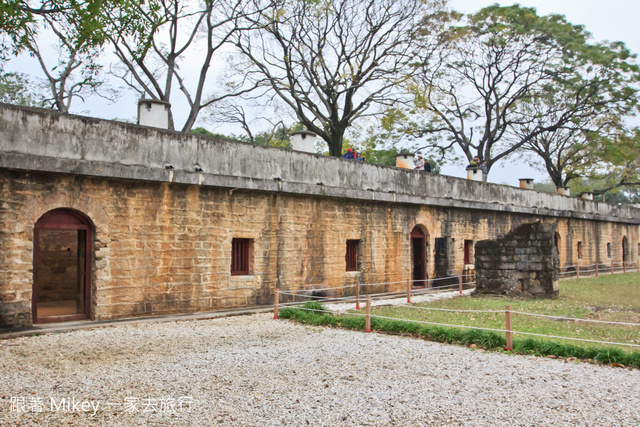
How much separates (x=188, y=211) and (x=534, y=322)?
24.9 feet

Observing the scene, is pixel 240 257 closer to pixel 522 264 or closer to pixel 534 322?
pixel 534 322

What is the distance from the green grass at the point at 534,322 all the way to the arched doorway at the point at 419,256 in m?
3.11

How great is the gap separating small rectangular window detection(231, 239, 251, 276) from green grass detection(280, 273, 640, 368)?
6.73 ft

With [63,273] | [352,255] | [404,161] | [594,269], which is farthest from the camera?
[594,269]

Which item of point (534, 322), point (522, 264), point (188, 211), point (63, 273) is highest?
point (188, 211)

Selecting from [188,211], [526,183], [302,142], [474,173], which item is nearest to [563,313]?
[302,142]

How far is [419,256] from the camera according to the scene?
61.1 feet

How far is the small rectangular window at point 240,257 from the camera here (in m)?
13.0

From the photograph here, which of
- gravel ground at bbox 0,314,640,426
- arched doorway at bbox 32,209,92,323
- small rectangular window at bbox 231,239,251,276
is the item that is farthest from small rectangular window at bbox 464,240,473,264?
arched doorway at bbox 32,209,92,323

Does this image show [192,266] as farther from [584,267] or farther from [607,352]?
[584,267]

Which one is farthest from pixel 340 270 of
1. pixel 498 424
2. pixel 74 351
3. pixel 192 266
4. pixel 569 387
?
pixel 498 424

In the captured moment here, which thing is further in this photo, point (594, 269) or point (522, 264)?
point (594, 269)

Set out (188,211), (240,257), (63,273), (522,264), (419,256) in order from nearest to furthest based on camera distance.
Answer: (188,211) < (240,257) < (522,264) < (63,273) < (419,256)

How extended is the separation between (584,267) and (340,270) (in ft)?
57.0
